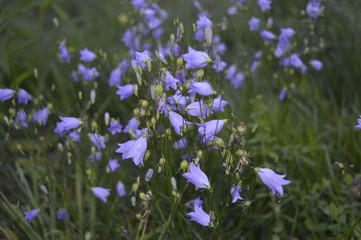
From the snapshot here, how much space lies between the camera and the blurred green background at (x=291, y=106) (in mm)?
2322

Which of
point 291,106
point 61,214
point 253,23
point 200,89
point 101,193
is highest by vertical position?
point 200,89

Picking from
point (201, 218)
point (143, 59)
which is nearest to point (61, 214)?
point (201, 218)

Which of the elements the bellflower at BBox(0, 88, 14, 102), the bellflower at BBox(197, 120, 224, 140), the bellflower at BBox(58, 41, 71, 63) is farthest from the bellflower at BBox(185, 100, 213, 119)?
the bellflower at BBox(58, 41, 71, 63)

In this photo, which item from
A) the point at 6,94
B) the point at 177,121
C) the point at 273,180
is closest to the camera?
the point at 273,180

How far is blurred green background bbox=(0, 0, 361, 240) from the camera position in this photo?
7.62ft

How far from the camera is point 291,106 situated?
327 centimetres

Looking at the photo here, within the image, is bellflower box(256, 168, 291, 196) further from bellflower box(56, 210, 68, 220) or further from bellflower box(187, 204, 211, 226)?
bellflower box(56, 210, 68, 220)

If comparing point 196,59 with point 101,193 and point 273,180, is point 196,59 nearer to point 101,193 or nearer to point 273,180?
point 273,180

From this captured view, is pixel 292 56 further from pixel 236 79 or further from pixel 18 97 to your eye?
pixel 18 97

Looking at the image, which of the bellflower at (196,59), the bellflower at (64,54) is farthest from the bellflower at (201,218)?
the bellflower at (64,54)

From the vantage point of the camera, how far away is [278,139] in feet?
9.45

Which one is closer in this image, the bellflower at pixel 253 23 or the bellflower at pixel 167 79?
the bellflower at pixel 167 79

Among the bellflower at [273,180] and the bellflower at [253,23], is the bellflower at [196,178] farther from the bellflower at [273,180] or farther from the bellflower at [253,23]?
the bellflower at [253,23]

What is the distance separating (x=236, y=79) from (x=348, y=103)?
3.17ft
